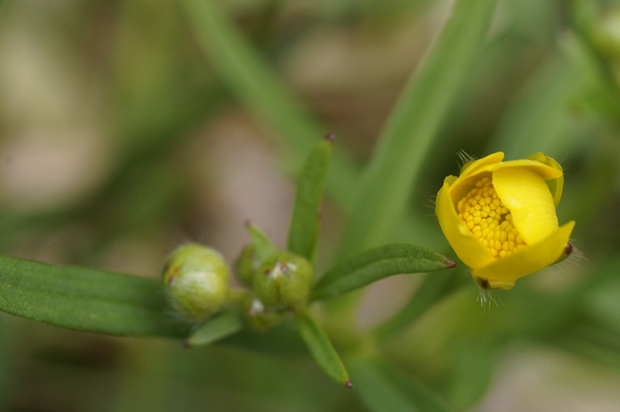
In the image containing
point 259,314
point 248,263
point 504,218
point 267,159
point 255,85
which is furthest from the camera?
point 267,159

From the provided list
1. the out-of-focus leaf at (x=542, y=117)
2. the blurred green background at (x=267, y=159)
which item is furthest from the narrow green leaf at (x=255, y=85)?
the out-of-focus leaf at (x=542, y=117)

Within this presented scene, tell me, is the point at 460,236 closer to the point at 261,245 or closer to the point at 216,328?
the point at 261,245

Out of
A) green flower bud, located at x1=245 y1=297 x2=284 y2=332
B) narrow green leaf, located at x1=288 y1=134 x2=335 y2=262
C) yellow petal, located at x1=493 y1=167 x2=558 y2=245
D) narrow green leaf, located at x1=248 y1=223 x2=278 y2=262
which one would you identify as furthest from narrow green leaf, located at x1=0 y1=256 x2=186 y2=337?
yellow petal, located at x1=493 y1=167 x2=558 y2=245

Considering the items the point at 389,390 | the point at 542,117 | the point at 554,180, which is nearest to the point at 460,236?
the point at 554,180

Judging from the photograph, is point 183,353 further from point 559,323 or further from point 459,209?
point 459,209

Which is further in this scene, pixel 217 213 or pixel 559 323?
pixel 217 213

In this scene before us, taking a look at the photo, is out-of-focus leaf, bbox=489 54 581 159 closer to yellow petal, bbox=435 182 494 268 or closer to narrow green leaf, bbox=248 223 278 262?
narrow green leaf, bbox=248 223 278 262

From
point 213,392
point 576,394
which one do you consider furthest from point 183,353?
point 576,394
